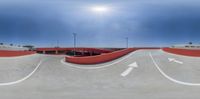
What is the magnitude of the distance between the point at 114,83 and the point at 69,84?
2803 mm

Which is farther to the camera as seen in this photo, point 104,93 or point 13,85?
point 13,85

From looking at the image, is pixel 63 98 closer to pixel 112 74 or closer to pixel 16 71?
pixel 112 74

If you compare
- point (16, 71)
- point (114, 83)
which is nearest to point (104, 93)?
point (114, 83)

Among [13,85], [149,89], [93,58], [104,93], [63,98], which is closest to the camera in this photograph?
[63,98]

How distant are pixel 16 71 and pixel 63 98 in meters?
10.3

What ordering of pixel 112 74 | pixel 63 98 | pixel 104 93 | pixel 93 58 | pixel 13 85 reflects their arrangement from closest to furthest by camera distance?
pixel 63 98 → pixel 104 93 → pixel 13 85 → pixel 112 74 → pixel 93 58

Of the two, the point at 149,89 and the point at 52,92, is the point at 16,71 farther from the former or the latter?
the point at 149,89

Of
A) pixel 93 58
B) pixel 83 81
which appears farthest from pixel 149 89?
pixel 93 58

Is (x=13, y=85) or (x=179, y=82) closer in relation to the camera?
(x=13, y=85)

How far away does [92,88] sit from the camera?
15234 millimetres

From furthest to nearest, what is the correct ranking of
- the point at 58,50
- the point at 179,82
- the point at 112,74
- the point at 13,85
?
the point at 58,50 < the point at 112,74 < the point at 179,82 < the point at 13,85

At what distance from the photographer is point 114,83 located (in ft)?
54.8

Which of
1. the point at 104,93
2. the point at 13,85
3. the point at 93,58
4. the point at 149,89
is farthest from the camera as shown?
the point at 93,58

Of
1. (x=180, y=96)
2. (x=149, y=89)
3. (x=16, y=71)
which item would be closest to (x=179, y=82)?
(x=149, y=89)
